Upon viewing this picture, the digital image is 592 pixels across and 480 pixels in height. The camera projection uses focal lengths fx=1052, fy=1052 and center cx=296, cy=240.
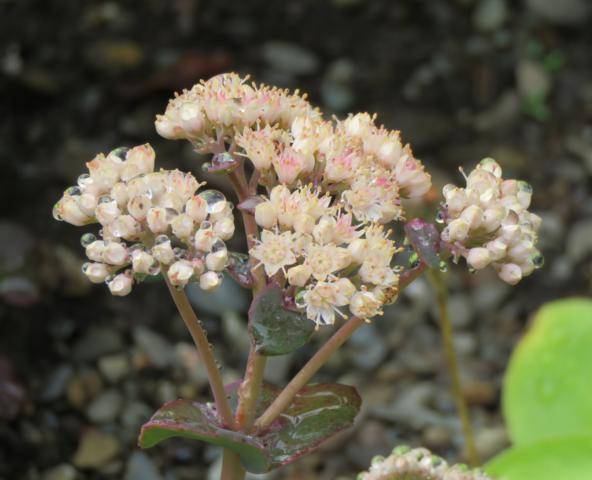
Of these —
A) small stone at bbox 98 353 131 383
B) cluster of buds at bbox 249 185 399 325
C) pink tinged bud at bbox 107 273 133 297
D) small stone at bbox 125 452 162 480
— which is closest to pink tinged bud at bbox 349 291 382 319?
cluster of buds at bbox 249 185 399 325

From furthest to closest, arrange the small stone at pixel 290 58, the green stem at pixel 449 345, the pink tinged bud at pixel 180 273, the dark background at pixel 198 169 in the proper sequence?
the small stone at pixel 290 58 → the dark background at pixel 198 169 → the green stem at pixel 449 345 → the pink tinged bud at pixel 180 273

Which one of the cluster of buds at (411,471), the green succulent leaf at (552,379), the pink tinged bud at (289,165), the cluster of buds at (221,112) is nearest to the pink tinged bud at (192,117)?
the cluster of buds at (221,112)

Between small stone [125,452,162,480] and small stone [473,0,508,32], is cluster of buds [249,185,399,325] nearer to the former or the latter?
small stone [125,452,162,480]

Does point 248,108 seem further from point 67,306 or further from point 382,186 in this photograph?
point 67,306

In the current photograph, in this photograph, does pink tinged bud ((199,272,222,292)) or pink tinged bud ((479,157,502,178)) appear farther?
pink tinged bud ((479,157,502,178))

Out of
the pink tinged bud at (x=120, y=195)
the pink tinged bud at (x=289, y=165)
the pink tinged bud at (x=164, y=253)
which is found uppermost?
the pink tinged bud at (x=289, y=165)

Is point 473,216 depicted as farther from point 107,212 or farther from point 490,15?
point 490,15

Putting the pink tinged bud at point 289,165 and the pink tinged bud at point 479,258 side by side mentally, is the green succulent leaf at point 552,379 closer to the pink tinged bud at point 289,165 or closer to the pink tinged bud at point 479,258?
the pink tinged bud at point 479,258
